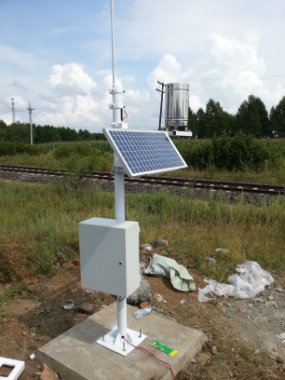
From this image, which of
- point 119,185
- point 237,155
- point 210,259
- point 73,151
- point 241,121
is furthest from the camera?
point 241,121

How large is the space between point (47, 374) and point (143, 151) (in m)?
2.23

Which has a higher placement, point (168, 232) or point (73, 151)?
point (73, 151)

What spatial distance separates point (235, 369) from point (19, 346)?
2225 mm

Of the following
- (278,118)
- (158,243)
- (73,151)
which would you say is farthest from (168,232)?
(278,118)

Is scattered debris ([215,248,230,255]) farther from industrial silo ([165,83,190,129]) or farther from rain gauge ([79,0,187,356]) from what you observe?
rain gauge ([79,0,187,356])

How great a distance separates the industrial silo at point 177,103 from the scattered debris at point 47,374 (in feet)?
11.3

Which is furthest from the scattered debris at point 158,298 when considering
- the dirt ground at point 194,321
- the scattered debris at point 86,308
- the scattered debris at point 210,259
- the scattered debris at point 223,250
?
the scattered debris at point 223,250

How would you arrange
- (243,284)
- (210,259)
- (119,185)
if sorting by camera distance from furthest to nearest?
(210,259) < (243,284) < (119,185)

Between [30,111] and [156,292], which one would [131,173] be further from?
[30,111]

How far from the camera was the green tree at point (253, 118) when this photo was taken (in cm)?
5021

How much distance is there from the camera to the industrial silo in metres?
4.56

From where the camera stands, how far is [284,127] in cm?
4959

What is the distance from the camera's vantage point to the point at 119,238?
111 inches

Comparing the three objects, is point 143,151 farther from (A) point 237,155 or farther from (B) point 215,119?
(B) point 215,119
